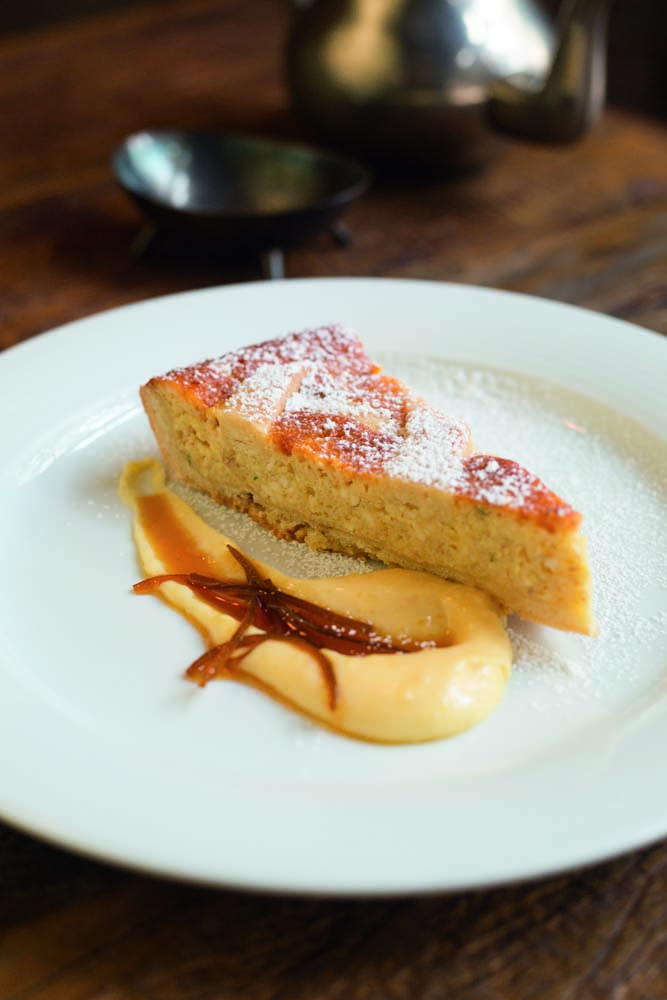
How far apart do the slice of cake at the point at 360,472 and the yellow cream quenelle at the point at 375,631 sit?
0.23 feet

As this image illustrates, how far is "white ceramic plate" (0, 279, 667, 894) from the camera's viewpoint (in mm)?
1082

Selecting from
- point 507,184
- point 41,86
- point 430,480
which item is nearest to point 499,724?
point 430,480

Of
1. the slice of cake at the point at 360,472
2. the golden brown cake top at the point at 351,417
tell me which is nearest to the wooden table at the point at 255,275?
the slice of cake at the point at 360,472

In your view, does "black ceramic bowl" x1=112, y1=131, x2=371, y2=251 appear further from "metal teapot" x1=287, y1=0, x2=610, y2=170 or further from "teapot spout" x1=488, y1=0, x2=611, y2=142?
"teapot spout" x1=488, y1=0, x2=611, y2=142

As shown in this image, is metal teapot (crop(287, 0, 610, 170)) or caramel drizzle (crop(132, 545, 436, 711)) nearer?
caramel drizzle (crop(132, 545, 436, 711))

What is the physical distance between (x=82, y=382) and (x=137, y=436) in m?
0.16

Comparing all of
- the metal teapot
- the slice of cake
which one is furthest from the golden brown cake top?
the metal teapot

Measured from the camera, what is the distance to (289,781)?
3.98 ft

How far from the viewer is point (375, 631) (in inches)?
57.9

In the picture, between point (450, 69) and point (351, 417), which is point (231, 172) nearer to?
point (450, 69)

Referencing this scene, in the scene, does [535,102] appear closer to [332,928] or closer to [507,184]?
[507,184]

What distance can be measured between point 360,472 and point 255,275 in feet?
3.62

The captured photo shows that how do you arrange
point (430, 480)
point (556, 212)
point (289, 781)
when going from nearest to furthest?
point (289, 781) < point (430, 480) < point (556, 212)

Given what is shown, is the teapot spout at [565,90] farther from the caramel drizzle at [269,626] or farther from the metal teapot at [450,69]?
the caramel drizzle at [269,626]
